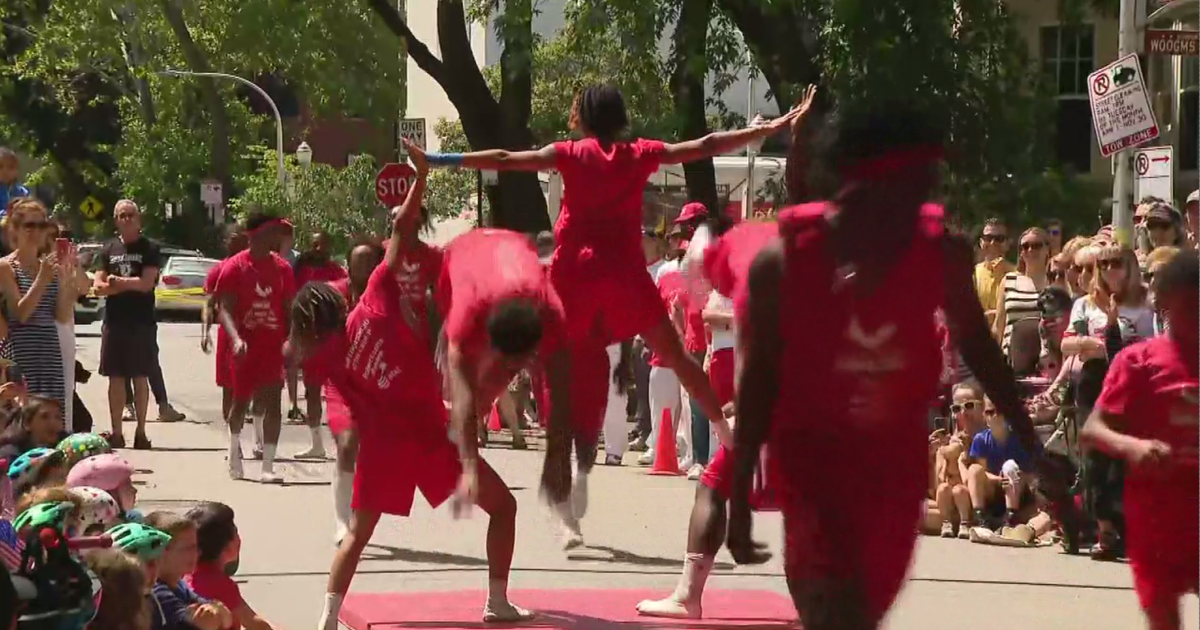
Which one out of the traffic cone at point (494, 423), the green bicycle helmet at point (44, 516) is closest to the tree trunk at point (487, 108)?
the traffic cone at point (494, 423)

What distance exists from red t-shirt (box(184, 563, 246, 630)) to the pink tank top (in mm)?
2217

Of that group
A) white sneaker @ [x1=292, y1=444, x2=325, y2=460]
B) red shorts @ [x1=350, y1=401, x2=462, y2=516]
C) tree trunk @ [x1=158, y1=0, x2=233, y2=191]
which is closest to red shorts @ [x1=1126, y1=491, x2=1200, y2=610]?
red shorts @ [x1=350, y1=401, x2=462, y2=516]

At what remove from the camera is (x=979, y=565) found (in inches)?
395

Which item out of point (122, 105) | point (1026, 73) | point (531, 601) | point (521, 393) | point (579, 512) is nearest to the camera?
point (531, 601)

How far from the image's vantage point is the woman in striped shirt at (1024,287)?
39.8 feet

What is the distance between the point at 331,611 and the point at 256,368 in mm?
6384

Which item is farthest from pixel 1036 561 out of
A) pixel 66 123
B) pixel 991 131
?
pixel 66 123

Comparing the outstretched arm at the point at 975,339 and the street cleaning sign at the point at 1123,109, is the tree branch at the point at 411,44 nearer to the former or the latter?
the street cleaning sign at the point at 1123,109

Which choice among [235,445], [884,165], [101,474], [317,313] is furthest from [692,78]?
[884,165]

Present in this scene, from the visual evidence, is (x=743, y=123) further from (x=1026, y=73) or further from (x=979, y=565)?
(x=979, y=565)

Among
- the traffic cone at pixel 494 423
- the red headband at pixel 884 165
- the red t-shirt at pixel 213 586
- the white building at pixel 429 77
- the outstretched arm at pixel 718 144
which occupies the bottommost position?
the traffic cone at pixel 494 423

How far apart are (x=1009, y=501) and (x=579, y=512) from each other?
2539 mm

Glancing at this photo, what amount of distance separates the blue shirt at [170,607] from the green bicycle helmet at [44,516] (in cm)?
33

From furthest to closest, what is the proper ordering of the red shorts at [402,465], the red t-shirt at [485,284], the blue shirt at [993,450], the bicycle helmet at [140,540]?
the blue shirt at [993,450] → the red shorts at [402,465] → the red t-shirt at [485,284] → the bicycle helmet at [140,540]
